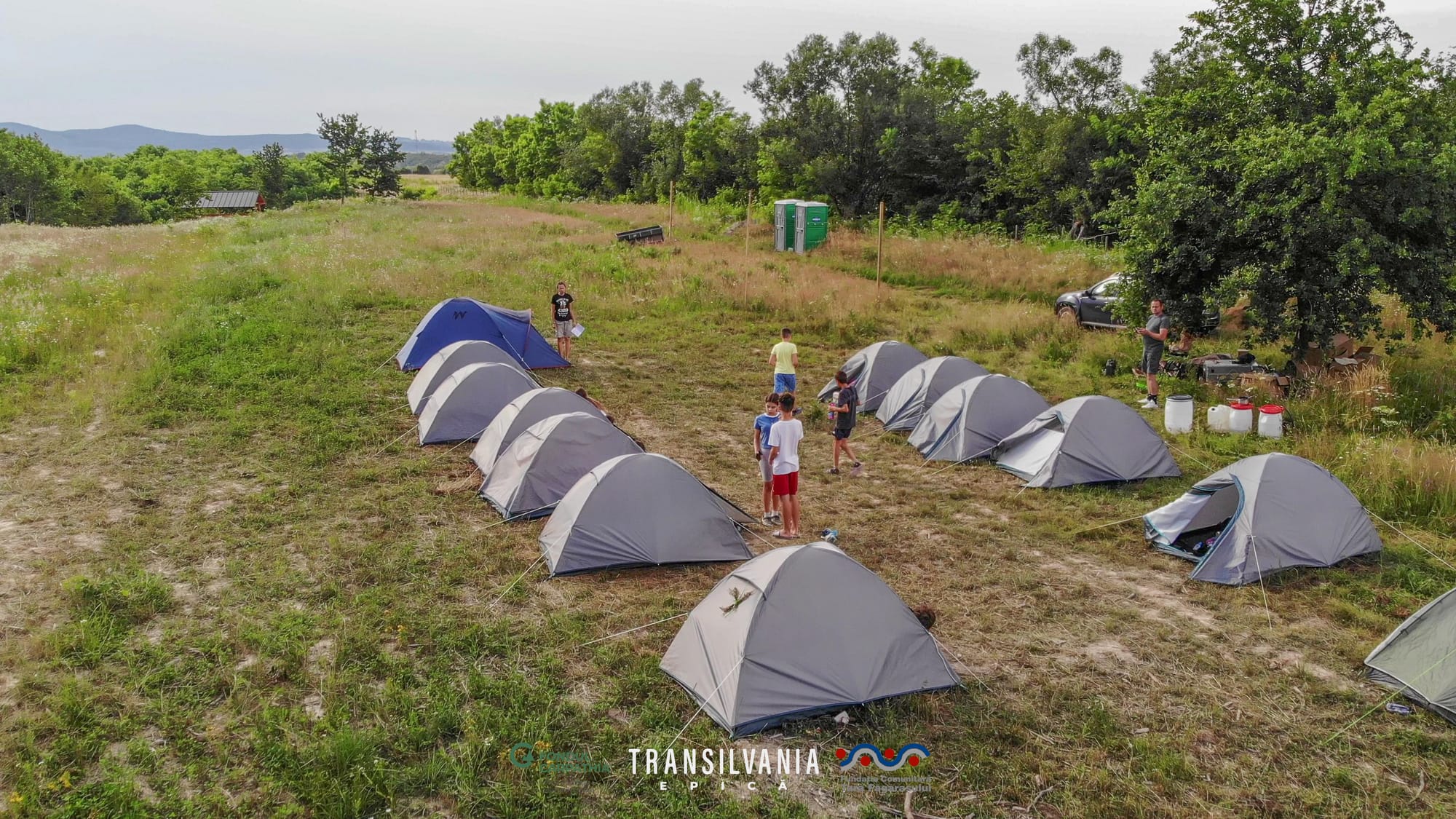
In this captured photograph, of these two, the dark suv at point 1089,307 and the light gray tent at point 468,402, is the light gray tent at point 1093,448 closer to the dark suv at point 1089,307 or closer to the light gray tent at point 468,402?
the light gray tent at point 468,402

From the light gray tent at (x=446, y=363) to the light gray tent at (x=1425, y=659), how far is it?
1166 centimetres

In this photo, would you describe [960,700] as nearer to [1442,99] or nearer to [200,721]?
[200,721]

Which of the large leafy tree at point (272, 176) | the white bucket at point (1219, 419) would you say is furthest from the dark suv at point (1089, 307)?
the large leafy tree at point (272, 176)

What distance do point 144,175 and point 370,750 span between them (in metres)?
123

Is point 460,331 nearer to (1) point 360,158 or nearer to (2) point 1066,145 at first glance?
(2) point 1066,145

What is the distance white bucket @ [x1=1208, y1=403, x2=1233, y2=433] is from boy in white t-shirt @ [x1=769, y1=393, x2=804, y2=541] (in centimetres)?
737

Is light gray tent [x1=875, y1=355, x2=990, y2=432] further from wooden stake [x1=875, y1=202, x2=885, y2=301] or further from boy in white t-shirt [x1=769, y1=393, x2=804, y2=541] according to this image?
wooden stake [x1=875, y1=202, x2=885, y2=301]

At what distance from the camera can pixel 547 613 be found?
8328 mm

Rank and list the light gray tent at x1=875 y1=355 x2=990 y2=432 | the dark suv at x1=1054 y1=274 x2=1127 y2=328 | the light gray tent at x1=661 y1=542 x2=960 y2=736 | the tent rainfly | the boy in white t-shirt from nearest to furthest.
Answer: the light gray tent at x1=661 y1=542 x2=960 y2=736 < the boy in white t-shirt < the light gray tent at x1=875 y1=355 x2=990 y2=432 < the tent rainfly < the dark suv at x1=1054 y1=274 x2=1127 y2=328

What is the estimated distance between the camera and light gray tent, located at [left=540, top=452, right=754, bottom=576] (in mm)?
9172

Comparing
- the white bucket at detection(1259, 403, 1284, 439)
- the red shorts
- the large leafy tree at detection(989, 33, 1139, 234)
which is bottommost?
the red shorts

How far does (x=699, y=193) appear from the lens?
55.5 meters

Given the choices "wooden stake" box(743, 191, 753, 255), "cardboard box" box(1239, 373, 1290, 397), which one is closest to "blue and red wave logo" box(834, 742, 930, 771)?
"cardboard box" box(1239, 373, 1290, 397)

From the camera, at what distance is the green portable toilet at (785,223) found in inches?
1329
